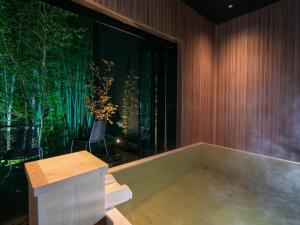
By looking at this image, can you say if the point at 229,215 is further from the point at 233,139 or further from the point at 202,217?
the point at 233,139

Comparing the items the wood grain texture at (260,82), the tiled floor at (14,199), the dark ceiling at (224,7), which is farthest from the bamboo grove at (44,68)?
the wood grain texture at (260,82)

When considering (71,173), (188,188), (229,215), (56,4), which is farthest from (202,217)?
(56,4)

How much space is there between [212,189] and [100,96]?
1.64 metres

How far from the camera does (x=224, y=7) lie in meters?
2.57

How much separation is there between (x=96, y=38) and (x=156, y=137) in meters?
1.47

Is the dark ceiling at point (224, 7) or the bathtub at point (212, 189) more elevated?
the dark ceiling at point (224, 7)

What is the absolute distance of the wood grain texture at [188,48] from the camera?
1.96m

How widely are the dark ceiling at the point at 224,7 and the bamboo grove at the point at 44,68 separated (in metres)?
1.65

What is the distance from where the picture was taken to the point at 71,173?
65cm

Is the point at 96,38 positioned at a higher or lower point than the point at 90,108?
higher

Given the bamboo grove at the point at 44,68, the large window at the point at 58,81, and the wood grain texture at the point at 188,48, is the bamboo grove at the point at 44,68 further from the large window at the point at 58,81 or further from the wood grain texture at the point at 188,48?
the wood grain texture at the point at 188,48

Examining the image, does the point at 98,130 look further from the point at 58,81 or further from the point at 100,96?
the point at 58,81

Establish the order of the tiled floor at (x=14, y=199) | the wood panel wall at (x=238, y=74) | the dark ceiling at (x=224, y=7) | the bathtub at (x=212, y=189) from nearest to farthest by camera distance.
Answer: the tiled floor at (x=14, y=199), the bathtub at (x=212, y=189), the wood panel wall at (x=238, y=74), the dark ceiling at (x=224, y=7)

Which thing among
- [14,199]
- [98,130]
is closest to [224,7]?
[98,130]
